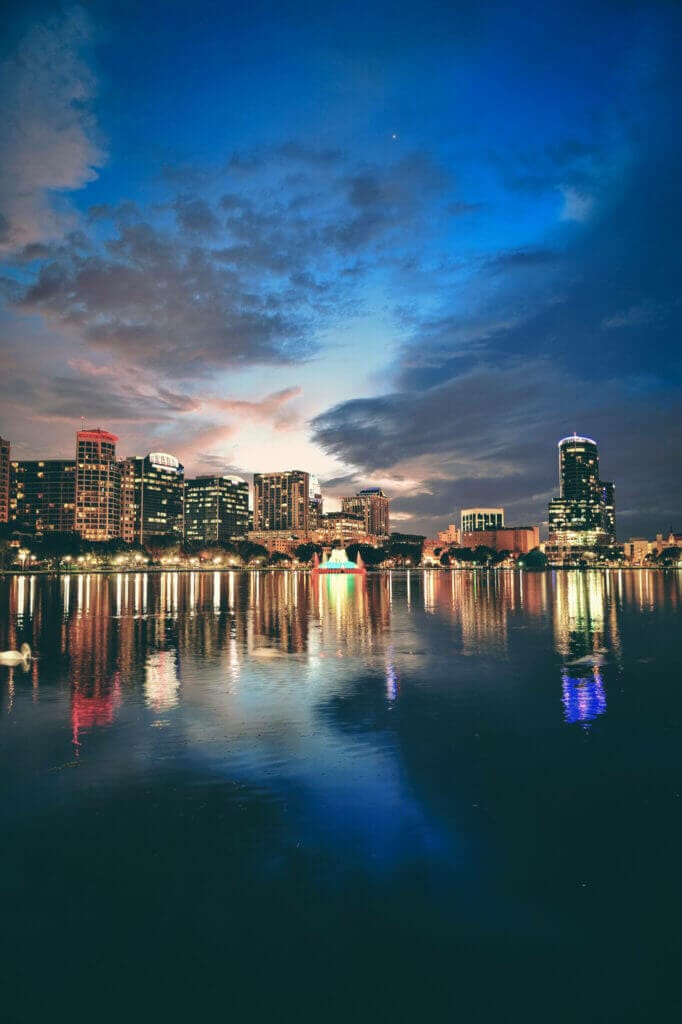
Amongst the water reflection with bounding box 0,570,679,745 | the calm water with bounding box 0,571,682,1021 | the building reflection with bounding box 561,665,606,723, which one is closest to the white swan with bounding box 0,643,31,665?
the water reflection with bounding box 0,570,679,745

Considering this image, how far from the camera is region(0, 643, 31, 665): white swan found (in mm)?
30922

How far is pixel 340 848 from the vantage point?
12.0m

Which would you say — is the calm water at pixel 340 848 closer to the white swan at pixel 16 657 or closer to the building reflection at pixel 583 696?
the building reflection at pixel 583 696

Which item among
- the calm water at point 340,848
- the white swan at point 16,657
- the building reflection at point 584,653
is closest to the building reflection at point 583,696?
the building reflection at point 584,653

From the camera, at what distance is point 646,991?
8484 millimetres

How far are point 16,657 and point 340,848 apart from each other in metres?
25.8

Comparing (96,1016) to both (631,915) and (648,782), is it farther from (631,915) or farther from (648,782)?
(648,782)

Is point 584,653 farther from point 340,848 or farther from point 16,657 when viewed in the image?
point 16,657

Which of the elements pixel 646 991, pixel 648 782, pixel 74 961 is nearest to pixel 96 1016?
pixel 74 961

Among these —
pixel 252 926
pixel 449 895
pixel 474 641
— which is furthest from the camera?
pixel 474 641

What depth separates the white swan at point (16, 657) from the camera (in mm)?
30922

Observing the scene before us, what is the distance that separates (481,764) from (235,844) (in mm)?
7546

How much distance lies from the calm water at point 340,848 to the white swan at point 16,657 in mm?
5143

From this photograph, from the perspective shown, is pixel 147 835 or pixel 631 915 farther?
pixel 147 835
